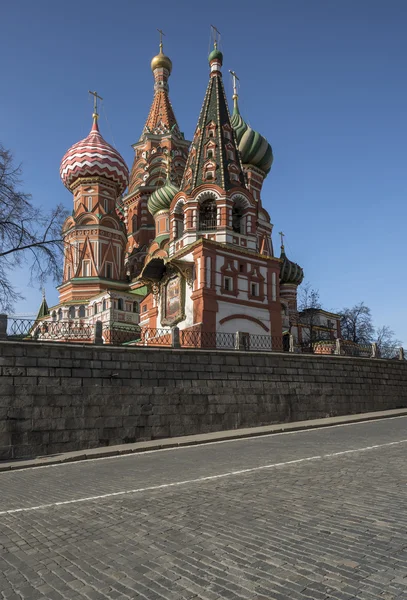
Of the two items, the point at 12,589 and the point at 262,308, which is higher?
the point at 262,308

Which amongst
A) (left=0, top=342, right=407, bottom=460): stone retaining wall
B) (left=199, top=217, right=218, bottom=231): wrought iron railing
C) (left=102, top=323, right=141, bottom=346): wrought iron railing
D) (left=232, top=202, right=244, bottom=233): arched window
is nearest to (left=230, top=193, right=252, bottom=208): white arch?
(left=232, top=202, right=244, bottom=233): arched window

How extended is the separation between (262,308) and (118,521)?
927 inches

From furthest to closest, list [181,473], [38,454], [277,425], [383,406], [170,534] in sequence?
[383,406], [277,425], [38,454], [181,473], [170,534]

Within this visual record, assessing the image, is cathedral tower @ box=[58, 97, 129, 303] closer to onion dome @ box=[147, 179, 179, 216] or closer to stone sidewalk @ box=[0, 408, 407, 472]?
onion dome @ box=[147, 179, 179, 216]

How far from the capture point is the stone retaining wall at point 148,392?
1251 cm

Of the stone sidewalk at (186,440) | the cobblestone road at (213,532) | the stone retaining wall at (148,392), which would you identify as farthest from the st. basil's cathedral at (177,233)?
the cobblestone road at (213,532)

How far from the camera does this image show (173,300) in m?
28.6

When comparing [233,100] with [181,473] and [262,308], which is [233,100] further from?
[181,473]

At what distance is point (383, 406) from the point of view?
65.7ft

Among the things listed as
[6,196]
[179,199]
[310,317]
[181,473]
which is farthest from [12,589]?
[310,317]

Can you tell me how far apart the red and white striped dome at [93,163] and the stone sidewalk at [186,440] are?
33878 mm

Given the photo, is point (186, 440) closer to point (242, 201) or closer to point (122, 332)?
point (242, 201)

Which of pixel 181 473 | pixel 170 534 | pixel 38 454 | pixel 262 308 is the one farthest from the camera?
pixel 262 308

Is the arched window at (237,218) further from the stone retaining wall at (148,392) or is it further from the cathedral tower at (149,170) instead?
the cathedral tower at (149,170)
